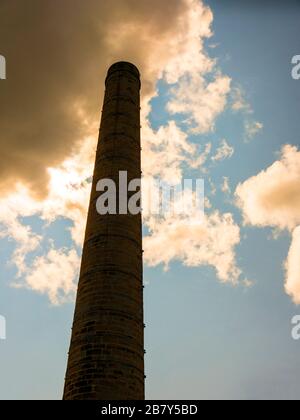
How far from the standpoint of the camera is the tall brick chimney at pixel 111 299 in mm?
8492

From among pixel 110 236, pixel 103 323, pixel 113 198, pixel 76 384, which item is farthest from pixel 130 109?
pixel 76 384

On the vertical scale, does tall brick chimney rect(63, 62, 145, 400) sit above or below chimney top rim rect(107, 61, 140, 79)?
below

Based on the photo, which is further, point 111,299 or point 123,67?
point 123,67

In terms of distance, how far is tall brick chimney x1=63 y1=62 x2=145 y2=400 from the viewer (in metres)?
8.49

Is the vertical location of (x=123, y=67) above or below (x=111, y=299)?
above

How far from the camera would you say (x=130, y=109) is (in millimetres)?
12805

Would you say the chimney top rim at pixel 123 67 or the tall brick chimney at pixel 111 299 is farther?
the chimney top rim at pixel 123 67

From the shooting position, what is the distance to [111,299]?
30.7 feet

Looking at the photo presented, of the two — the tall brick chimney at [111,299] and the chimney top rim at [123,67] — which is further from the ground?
the chimney top rim at [123,67]
